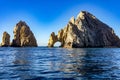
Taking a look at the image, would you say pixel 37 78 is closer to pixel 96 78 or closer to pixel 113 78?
pixel 96 78

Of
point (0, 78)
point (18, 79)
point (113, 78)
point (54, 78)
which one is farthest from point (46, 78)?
point (113, 78)

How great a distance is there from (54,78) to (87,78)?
322 centimetres

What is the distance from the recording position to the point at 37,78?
2431cm

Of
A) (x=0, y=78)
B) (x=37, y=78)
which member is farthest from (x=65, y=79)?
(x=0, y=78)

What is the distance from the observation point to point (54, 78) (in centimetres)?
2425

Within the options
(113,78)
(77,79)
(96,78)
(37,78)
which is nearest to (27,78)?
(37,78)

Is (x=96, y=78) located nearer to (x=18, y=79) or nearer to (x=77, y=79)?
(x=77, y=79)

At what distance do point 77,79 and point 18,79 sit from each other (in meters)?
5.58

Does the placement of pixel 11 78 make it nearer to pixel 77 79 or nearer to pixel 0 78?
pixel 0 78

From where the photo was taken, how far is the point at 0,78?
2391cm

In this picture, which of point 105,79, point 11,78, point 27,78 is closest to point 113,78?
point 105,79

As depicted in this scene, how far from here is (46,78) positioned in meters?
24.3

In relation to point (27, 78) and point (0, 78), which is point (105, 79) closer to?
point (27, 78)

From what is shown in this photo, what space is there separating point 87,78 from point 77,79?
3.76 ft
